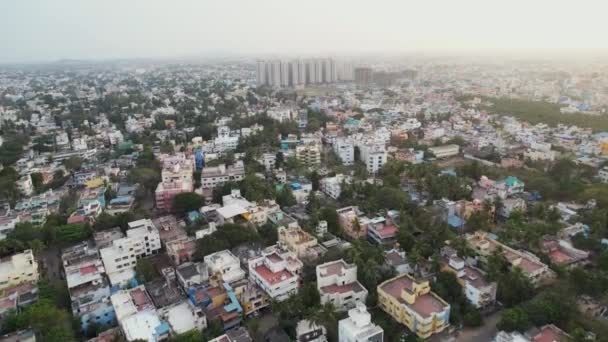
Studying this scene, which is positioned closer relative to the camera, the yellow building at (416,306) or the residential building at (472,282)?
the yellow building at (416,306)

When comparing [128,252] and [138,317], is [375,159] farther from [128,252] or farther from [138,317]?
[138,317]

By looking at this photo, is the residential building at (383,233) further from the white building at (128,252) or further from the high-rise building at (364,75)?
the high-rise building at (364,75)

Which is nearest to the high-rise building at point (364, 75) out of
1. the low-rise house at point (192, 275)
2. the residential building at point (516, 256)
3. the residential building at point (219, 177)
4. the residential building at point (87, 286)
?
the residential building at point (219, 177)

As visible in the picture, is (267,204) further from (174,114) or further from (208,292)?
(174,114)

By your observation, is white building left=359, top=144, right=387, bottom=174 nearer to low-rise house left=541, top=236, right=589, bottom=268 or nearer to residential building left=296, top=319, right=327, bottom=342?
low-rise house left=541, top=236, right=589, bottom=268

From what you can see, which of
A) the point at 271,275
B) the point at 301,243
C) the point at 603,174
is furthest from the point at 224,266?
the point at 603,174
